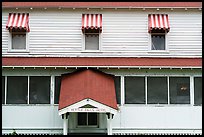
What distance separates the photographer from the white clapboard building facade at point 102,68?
72.3ft

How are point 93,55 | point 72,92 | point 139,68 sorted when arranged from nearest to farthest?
point 72,92, point 139,68, point 93,55

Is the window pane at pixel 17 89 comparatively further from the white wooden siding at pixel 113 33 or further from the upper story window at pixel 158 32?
the upper story window at pixel 158 32

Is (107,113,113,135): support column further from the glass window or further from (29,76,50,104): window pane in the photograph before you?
the glass window

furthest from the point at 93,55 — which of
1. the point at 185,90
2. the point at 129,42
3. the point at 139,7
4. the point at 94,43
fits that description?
the point at 185,90

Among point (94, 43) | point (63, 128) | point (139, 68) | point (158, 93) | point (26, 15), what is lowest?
point (63, 128)

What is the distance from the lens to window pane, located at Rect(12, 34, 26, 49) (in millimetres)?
24000

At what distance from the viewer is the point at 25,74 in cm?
2259

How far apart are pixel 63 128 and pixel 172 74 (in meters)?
7.12

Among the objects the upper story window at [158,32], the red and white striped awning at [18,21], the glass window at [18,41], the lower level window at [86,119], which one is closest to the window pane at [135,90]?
the lower level window at [86,119]

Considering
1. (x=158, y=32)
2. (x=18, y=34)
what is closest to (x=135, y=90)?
(x=158, y=32)

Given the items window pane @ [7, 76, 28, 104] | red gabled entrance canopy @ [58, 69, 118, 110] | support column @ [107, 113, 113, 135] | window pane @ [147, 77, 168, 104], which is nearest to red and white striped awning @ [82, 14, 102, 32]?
red gabled entrance canopy @ [58, 69, 118, 110]

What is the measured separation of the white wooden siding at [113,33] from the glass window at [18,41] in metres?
0.41

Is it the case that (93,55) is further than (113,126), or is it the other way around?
(93,55)

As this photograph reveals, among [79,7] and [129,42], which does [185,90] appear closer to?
[129,42]
